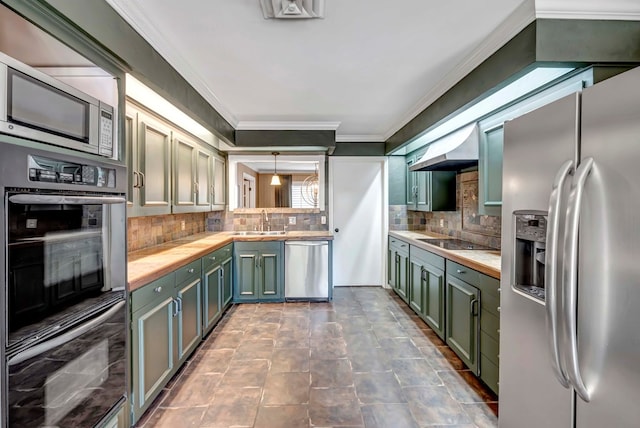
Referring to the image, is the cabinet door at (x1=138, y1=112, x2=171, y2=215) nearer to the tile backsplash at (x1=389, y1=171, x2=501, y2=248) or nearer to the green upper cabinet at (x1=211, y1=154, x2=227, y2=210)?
the green upper cabinet at (x1=211, y1=154, x2=227, y2=210)

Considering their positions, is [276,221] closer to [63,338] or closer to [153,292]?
[153,292]

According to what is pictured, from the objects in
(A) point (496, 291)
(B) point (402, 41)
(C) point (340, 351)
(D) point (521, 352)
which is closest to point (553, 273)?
(D) point (521, 352)

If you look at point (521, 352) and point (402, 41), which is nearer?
point (521, 352)

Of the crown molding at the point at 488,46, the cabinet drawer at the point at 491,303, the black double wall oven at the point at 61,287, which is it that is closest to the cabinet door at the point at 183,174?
the black double wall oven at the point at 61,287

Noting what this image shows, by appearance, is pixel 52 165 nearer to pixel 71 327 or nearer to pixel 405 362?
pixel 71 327

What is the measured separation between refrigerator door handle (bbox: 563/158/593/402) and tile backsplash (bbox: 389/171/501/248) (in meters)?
2.10

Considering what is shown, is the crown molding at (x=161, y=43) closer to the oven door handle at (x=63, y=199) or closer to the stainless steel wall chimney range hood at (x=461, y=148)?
the oven door handle at (x=63, y=199)

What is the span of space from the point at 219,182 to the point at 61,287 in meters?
3.27

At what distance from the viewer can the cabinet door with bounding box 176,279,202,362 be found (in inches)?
92.0

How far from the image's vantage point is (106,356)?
1410 mm

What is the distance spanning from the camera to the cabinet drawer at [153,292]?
1731 mm

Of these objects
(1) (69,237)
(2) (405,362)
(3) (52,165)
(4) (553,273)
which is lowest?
(2) (405,362)

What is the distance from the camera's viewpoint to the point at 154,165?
2.54 metres

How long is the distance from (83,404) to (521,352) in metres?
1.88
